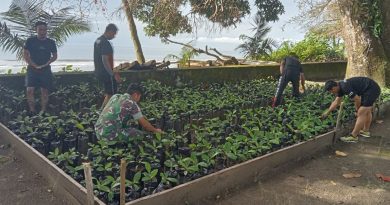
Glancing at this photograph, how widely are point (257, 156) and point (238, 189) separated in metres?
0.59

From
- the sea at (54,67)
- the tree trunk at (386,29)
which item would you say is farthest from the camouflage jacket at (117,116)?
the tree trunk at (386,29)

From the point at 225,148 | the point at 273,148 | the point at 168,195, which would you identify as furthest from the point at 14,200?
the point at 273,148

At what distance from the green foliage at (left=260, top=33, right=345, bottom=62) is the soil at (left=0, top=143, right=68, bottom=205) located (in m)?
12.7

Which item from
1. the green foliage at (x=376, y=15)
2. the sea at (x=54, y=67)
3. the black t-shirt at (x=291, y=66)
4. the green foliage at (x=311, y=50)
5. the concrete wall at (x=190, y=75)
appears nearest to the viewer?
the black t-shirt at (x=291, y=66)

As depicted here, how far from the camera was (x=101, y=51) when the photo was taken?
6449 millimetres

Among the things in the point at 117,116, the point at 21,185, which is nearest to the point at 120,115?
the point at 117,116

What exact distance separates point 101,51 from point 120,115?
7.95ft

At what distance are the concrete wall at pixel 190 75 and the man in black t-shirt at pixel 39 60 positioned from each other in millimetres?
1459

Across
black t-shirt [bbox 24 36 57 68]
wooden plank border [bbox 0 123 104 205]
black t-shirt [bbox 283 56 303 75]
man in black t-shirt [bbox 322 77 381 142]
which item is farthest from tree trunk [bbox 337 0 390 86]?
wooden plank border [bbox 0 123 104 205]

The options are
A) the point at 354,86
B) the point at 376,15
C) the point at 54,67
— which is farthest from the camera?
the point at 54,67

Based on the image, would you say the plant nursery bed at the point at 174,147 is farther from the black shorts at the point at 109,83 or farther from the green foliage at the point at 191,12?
the green foliage at the point at 191,12

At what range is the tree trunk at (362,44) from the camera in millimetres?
9781

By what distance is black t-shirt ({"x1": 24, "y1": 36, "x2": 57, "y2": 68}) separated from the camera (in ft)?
20.8

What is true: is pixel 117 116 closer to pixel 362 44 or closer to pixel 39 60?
pixel 39 60
